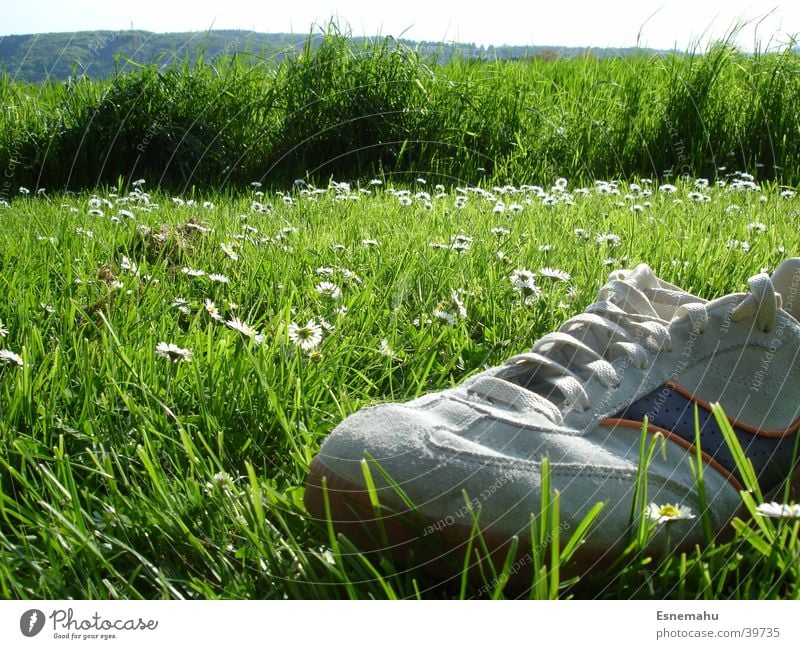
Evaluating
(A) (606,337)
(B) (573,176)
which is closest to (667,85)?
(B) (573,176)

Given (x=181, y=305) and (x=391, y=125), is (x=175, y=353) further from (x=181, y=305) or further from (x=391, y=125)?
(x=391, y=125)

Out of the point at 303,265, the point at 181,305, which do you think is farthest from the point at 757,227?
the point at 181,305

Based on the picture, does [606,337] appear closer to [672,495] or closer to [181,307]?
[672,495]

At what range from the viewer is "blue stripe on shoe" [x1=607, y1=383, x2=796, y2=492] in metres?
1.33

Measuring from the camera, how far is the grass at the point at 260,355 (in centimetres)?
115

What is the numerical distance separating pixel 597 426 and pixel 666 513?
178mm

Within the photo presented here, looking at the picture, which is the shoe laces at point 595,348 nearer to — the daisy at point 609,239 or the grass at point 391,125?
the daisy at point 609,239

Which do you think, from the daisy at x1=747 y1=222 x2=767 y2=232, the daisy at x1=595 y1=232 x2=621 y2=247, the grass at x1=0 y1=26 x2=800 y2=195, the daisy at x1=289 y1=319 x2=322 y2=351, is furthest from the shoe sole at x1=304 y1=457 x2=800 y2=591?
the grass at x1=0 y1=26 x2=800 y2=195

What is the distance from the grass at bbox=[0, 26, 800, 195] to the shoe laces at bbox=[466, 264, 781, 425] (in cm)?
295

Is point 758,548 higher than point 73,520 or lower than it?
higher

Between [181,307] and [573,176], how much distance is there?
2.85 meters

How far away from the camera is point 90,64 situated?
16.9 feet

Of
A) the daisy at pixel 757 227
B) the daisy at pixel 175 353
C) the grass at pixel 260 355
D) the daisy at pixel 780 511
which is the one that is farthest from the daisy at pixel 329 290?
the daisy at pixel 757 227

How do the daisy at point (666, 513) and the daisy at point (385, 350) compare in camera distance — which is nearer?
the daisy at point (666, 513)
